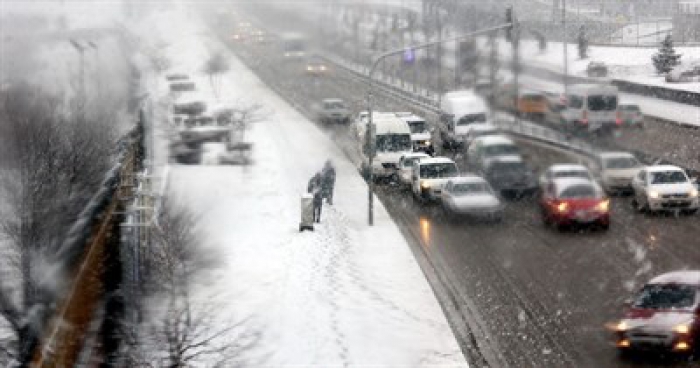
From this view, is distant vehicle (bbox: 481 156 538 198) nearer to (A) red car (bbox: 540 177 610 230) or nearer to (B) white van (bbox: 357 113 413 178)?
(A) red car (bbox: 540 177 610 230)

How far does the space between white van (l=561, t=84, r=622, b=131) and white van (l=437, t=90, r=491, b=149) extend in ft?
6.68

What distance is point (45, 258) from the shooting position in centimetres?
2116

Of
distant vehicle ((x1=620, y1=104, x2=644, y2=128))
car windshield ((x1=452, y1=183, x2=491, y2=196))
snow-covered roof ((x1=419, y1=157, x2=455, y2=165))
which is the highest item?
distant vehicle ((x1=620, y1=104, x2=644, y2=128))

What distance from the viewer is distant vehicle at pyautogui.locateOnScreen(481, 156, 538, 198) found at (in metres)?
17.8

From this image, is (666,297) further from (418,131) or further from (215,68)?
(215,68)

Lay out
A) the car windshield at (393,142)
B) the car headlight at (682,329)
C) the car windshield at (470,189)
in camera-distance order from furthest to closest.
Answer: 1. the car windshield at (393,142)
2. the car windshield at (470,189)
3. the car headlight at (682,329)

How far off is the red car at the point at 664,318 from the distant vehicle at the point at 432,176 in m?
10.1

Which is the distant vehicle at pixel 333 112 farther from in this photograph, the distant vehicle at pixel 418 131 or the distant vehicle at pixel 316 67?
the distant vehicle at pixel 418 131

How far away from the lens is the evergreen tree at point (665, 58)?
53.6ft

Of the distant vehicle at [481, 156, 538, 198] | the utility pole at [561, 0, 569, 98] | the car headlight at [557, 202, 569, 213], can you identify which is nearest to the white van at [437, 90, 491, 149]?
the distant vehicle at [481, 156, 538, 198]

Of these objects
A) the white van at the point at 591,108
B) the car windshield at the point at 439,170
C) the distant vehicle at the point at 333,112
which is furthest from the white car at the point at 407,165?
the distant vehicle at the point at 333,112

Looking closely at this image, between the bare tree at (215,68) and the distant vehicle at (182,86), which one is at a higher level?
the bare tree at (215,68)


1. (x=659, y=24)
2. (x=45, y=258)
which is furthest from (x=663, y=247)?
(x=45, y=258)

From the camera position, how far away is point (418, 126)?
2933 centimetres
